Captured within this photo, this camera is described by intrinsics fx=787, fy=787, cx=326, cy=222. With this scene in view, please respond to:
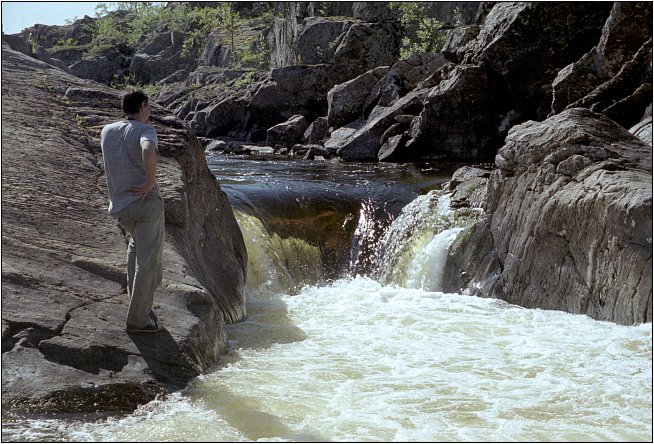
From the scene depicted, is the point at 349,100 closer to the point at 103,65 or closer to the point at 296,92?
the point at 296,92

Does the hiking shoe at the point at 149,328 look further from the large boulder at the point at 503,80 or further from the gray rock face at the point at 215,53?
the gray rock face at the point at 215,53

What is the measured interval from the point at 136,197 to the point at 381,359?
118 inches

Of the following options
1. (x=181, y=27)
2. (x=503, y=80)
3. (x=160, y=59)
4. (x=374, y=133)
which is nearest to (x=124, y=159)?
(x=374, y=133)

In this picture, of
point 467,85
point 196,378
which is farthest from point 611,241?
point 467,85

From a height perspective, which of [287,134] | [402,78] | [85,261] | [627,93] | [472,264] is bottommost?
[472,264]

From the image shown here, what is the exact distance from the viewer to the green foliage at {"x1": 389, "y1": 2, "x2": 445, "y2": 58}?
120 ft

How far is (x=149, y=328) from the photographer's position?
6906 mm

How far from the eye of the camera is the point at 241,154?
1156 inches

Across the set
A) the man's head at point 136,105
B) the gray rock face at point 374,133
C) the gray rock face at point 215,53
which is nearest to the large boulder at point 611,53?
the gray rock face at point 374,133

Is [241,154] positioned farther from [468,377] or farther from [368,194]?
[468,377]

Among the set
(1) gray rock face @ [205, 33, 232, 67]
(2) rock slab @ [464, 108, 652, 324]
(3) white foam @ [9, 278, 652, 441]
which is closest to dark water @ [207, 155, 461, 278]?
(2) rock slab @ [464, 108, 652, 324]

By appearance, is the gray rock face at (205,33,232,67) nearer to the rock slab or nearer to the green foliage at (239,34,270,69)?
the green foliage at (239,34,270,69)

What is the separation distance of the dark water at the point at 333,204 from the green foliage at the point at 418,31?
18155 millimetres

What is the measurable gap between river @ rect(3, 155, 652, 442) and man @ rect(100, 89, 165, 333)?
0.88 m
